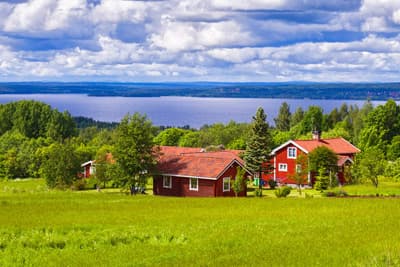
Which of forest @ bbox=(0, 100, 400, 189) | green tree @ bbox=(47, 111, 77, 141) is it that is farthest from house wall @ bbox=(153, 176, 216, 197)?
green tree @ bbox=(47, 111, 77, 141)

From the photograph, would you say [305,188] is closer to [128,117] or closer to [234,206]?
[128,117]

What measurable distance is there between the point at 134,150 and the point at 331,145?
26622mm

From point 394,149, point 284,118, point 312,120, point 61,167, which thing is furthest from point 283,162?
point 284,118

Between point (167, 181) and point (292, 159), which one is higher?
point (292, 159)

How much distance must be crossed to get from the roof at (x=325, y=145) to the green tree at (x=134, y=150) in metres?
18.5

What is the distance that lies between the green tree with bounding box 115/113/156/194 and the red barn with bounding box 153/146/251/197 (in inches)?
67.3

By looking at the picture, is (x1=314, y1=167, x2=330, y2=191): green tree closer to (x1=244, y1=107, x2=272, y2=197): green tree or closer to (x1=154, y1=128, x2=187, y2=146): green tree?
(x1=244, y1=107, x2=272, y2=197): green tree

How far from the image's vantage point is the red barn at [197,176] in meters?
46.4

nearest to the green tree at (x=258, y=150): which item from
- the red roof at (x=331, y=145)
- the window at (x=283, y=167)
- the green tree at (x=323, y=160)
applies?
the green tree at (x=323, y=160)

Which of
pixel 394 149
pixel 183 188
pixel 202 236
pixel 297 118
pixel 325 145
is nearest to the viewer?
pixel 202 236

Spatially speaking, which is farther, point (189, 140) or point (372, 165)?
point (189, 140)

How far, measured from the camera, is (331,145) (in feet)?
216

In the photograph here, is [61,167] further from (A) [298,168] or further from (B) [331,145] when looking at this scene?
(B) [331,145]

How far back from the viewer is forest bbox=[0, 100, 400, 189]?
48531 millimetres
